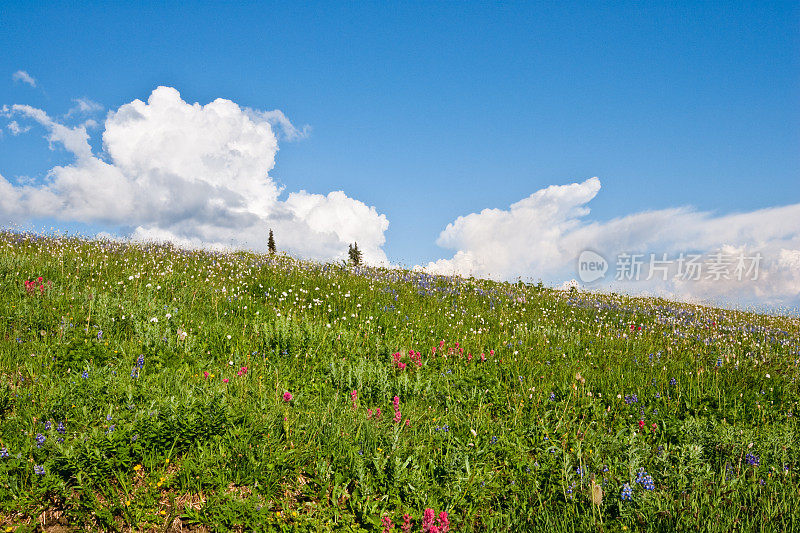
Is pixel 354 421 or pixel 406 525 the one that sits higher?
pixel 354 421

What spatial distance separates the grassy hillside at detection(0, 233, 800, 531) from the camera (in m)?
3.15

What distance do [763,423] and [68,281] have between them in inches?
427

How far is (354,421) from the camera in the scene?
13.6 feet

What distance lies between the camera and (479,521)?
342 cm

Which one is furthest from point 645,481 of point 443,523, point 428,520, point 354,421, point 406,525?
point 354,421

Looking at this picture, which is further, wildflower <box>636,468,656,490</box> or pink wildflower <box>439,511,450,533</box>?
wildflower <box>636,468,656,490</box>

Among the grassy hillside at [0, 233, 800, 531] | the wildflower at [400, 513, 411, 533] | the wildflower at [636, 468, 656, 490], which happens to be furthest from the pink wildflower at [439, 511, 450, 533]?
the wildflower at [636, 468, 656, 490]

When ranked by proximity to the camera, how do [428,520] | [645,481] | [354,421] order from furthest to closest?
[354,421] < [645,481] < [428,520]

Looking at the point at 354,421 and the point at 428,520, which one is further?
the point at 354,421

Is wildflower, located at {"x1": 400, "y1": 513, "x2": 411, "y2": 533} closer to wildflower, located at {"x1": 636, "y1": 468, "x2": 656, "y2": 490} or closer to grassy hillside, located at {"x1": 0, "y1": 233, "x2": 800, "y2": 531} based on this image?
grassy hillside, located at {"x1": 0, "y1": 233, "x2": 800, "y2": 531}

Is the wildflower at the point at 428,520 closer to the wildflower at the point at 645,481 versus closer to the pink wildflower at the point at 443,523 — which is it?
the pink wildflower at the point at 443,523

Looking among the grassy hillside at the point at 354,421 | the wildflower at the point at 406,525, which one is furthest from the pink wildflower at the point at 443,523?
the wildflower at the point at 406,525

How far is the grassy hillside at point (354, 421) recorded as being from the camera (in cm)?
315

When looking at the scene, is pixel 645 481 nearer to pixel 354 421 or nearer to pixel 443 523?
pixel 443 523
